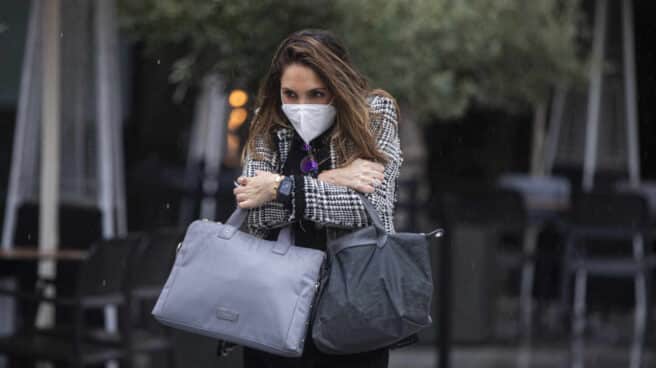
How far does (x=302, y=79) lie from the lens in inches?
125

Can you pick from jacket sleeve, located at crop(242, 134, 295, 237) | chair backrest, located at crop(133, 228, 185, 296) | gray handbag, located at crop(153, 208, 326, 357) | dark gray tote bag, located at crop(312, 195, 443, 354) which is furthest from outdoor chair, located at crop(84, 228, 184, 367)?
dark gray tote bag, located at crop(312, 195, 443, 354)

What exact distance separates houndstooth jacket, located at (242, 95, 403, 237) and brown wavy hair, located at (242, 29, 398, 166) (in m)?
0.03

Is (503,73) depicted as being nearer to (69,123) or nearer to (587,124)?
(587,124)

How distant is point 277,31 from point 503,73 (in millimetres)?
5854

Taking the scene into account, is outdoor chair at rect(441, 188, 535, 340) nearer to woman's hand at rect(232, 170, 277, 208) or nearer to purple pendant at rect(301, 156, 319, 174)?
purple pendant at rect(301, 156, 319, 174)

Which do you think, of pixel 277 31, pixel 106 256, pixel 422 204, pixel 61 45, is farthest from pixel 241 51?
pixel 422 204

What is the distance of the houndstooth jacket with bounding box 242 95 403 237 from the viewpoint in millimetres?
3104

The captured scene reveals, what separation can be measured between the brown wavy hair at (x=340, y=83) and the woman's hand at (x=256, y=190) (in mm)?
169

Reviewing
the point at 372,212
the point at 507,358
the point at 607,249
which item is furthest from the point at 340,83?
the point at 607,249

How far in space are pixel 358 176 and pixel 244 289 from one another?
1.39ft

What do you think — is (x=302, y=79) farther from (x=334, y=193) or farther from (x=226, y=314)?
(x=226, y=314)

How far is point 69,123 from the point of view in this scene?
7.12 metres

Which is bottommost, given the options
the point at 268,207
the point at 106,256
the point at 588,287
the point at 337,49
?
the point at 588,287

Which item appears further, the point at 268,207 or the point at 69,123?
the point at 69,123
